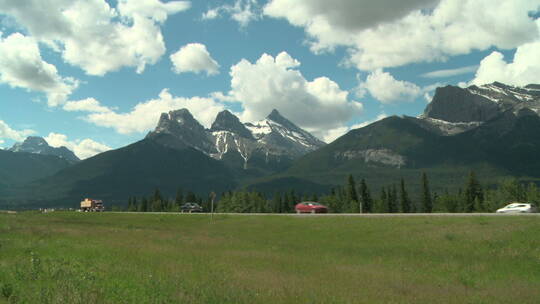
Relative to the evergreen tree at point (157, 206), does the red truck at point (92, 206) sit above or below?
above

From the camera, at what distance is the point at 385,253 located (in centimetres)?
2708

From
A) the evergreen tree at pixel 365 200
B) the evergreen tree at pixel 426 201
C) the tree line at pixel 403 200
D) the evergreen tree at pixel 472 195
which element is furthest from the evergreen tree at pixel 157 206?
the evergreen tree at pixel 472 195

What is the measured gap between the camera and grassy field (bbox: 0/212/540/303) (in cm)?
1545

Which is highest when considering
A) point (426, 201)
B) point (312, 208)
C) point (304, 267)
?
point (312, 208)

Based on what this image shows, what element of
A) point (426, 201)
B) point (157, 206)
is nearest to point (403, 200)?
point (426, 201)

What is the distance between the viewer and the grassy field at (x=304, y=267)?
15.5 m

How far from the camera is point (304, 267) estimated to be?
861 inches

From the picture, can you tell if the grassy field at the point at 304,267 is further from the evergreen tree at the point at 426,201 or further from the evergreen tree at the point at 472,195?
the evergreen tree at the point at 426,201

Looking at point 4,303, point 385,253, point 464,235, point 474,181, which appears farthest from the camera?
point 474,181

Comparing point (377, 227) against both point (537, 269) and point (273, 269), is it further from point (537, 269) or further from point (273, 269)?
point (273, 269)

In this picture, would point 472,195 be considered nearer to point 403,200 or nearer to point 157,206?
point 403,200

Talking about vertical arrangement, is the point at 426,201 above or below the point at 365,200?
below

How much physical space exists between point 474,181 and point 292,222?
394 feet

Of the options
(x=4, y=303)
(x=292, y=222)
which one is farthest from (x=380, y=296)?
(x=292, y=222)
